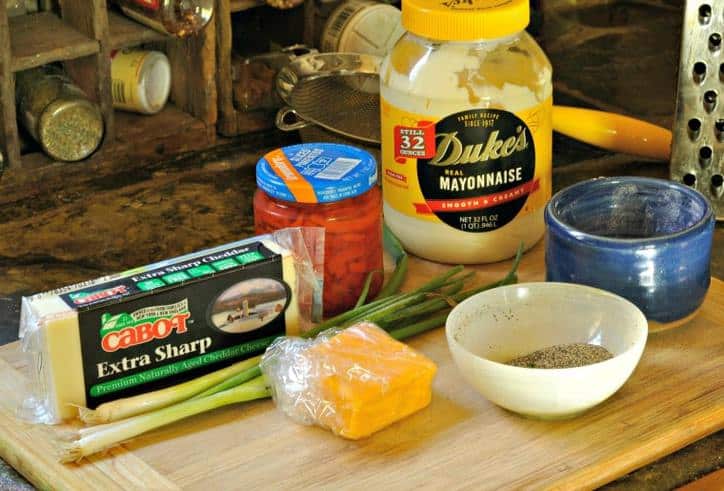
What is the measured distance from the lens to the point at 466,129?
3.73ft

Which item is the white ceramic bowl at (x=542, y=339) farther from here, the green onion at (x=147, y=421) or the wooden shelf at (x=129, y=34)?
the wooden shelf at (x=129, y=34)

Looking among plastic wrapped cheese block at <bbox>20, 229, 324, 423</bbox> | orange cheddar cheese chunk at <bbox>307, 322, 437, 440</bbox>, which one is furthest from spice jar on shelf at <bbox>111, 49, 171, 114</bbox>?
orange cheddar cheese chunk at <bbox>307, 322, 437, 440</bbox>

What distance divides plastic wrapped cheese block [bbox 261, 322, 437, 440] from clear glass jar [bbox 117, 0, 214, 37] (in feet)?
1.89

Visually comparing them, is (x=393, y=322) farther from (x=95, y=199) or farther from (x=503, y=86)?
(x=95, y=199)

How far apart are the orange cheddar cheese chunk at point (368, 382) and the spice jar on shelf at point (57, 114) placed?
561mm

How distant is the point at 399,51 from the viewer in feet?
3.84

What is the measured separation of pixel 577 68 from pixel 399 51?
1.94 ft

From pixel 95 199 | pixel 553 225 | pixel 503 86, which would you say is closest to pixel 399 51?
pixel 503 86

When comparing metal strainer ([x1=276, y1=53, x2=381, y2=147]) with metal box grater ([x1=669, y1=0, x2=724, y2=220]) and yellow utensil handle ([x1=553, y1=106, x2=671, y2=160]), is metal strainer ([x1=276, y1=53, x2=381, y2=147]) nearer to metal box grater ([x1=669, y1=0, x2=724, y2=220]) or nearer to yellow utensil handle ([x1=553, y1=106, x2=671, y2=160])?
yellow utensil handle ([x1=553, y1=106, x2=671, y2=160])

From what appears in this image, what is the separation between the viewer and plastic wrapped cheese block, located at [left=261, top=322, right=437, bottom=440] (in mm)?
937

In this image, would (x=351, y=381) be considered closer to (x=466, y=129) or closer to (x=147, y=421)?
(x=147, y=421)

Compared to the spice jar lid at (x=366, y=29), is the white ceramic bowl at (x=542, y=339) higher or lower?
lower

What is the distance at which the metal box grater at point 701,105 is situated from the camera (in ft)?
4.16

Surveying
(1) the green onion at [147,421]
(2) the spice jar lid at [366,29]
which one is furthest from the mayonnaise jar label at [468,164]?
(2) the spice jar lid at [366,29]
